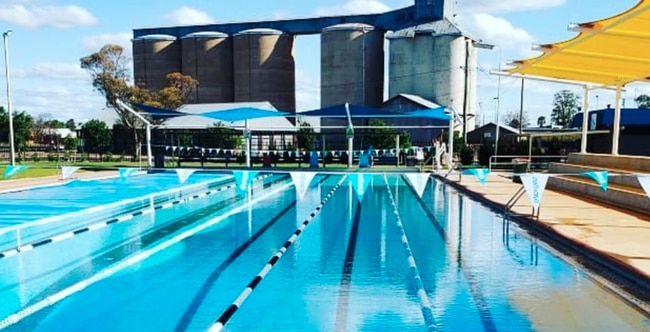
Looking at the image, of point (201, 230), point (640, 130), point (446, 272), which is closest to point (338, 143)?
point (640, 130)


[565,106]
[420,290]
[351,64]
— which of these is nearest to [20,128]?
[351,64]

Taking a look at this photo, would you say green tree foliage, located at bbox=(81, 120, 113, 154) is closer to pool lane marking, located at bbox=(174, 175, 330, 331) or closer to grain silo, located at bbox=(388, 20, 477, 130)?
grain silo, located at bbox=(388, 20, 477, 130)

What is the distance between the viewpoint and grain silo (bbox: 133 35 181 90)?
187 ft

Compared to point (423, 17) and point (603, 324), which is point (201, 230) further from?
point (423, 17)

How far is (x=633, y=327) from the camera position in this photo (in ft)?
17.0

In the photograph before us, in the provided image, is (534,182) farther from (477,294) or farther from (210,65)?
(210,65)

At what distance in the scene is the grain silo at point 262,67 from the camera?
178 ft

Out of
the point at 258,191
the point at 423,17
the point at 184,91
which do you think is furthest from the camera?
the point at 423,17

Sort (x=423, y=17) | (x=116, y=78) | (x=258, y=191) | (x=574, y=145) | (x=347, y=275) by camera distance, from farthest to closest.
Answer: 1. (x=423, y=17)
2. (x=116, y=78)
3. (x=574, y=145)
4. (x=258, y=191)
5. (x=347, y=275)

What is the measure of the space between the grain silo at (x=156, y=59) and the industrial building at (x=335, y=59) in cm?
11

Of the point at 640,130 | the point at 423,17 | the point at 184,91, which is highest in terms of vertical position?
the point at 423,17

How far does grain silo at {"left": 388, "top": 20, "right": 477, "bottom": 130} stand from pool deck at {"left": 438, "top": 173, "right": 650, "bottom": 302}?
3448 cm

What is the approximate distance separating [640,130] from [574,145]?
327cm

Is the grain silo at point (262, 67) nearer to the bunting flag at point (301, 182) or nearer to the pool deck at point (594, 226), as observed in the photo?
the pool deck at point (594, 226)
